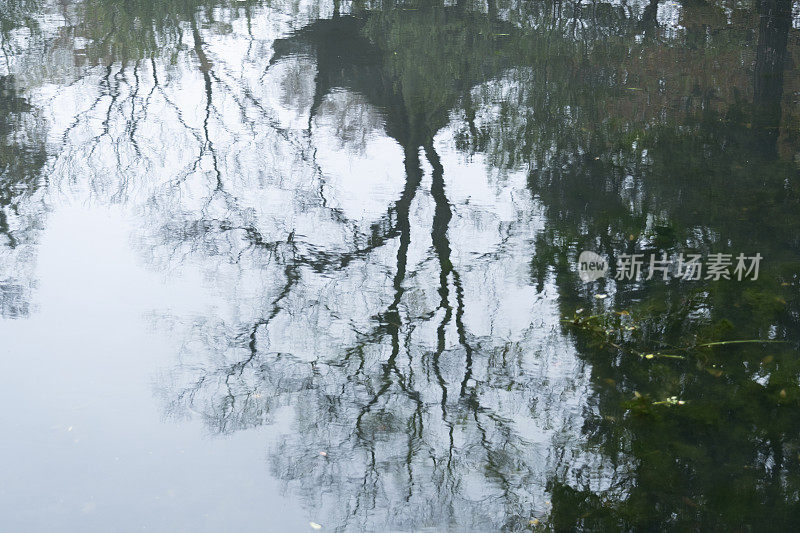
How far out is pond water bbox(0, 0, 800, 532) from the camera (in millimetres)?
4320

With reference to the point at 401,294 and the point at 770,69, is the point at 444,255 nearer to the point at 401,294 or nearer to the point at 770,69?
the point at 401,294

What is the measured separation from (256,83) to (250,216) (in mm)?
4308

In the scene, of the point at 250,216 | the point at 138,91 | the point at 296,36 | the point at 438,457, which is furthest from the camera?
the point at 296,36

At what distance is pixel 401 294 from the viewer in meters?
6.20

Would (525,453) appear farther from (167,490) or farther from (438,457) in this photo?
(167,490)

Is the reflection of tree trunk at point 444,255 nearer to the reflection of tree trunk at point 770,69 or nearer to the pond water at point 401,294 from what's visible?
the pond water at point 401,294

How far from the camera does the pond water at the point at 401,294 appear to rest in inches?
170

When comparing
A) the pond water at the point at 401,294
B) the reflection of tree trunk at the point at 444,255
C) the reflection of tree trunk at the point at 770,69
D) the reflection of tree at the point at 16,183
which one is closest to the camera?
the pond water at the point at 401,294

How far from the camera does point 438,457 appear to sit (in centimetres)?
453

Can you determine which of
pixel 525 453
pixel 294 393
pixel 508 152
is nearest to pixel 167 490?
pixel 294 393

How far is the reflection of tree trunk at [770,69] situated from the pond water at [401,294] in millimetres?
85

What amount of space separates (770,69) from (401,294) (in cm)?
811

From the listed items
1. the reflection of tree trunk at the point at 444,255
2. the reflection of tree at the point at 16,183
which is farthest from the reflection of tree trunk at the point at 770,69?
the reflection of tree at the point at 16,183

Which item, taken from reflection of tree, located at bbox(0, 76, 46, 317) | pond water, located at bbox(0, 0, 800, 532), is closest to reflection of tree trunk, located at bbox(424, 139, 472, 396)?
pond water, located at bbox(0, 0, 800, 532)
